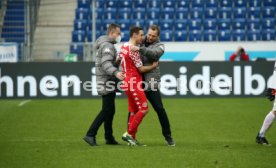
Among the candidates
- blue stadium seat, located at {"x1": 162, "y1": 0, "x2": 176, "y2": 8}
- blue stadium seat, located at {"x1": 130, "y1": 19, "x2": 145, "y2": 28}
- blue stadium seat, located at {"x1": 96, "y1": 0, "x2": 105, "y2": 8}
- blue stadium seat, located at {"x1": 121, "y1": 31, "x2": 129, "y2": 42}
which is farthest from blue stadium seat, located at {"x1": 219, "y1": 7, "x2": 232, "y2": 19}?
blue stadium seat, located at {"x1": 96, "y1": 0, "x2": 105, "y2": 8}

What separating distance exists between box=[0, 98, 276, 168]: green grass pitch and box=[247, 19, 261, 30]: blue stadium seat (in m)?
7.79

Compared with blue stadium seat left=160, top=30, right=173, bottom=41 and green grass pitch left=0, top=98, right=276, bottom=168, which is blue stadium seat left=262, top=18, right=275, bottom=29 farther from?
green grass pitch left=0, top=98, right=276, bottom=168

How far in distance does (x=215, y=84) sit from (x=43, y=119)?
7.63m

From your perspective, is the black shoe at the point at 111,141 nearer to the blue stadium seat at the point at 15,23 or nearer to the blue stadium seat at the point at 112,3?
the blue stadium seat at the point at 15,23

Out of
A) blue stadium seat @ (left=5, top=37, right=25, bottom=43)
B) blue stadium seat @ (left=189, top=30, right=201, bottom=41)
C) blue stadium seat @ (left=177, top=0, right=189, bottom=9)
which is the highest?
blue stadium seat @ (left=177, top=0, right=189, bottom=9)

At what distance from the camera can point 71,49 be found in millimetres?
29078

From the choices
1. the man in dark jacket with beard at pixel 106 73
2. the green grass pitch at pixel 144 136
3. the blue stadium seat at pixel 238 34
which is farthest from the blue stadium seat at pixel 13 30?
Result: the man in dark jacket with beard at pixel 106 73

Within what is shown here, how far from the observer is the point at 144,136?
15.0 meters

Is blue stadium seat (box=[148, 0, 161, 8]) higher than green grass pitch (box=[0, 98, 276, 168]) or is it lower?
higher

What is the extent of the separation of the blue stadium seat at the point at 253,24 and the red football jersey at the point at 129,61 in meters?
19.1

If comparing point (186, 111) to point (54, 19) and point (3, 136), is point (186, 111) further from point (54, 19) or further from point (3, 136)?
point (54, 19)

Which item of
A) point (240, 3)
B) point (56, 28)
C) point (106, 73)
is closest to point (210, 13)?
point (240, 3)

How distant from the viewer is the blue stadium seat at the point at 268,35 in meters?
30.9

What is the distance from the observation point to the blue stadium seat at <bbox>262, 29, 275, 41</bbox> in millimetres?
30922
